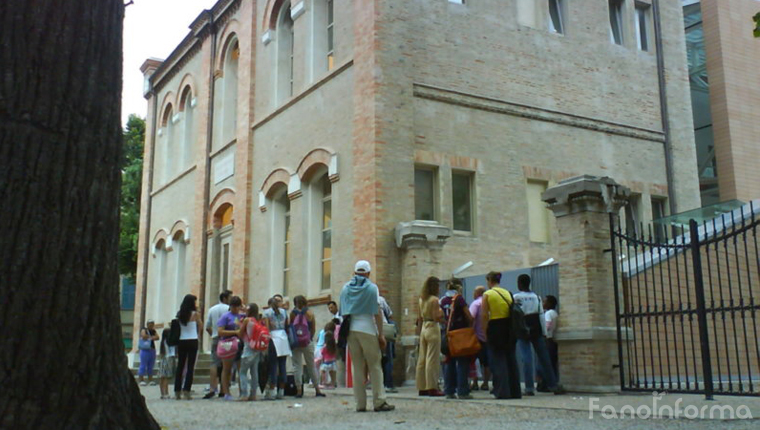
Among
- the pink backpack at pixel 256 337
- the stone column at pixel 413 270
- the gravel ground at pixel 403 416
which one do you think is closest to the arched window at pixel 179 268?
the stone column at pixel 413 270

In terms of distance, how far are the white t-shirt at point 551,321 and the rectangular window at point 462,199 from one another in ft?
15.9

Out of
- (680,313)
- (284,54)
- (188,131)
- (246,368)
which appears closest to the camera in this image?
(680,313)

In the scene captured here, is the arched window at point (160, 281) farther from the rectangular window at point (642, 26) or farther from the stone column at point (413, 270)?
A: the rectangular window at point (642, 26)

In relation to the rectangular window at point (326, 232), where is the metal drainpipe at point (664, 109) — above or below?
above

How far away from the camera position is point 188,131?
26844 mm

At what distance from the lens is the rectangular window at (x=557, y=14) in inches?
737

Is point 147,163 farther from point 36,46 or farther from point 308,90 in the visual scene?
point 36,46

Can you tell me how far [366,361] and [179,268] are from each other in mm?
18045

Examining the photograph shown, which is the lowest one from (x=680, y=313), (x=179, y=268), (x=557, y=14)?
(x=680, y=313)

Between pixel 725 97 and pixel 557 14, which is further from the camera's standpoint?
pixel 725 97

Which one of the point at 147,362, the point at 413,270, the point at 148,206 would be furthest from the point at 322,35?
the point at 148,206

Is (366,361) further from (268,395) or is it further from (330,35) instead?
(330,35)

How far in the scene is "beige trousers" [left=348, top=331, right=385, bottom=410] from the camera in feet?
28.0

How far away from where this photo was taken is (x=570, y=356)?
1103 cm
